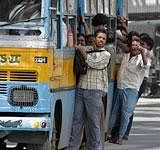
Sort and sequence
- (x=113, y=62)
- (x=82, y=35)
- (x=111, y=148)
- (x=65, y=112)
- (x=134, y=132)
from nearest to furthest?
(x=65, y=112) < (x=82, y=35) < (x=113, y=62) < (x=111, y=148) < (x=134, y=132)

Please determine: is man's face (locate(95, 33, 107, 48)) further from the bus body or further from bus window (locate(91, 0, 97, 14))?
the bus body

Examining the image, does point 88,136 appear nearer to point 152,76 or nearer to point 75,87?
point 75,87

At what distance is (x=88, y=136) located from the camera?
12.4m

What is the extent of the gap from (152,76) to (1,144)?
1094 inches

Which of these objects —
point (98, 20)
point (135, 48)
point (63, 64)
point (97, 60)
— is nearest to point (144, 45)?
point (135, 48)

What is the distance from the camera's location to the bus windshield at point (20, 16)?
10570 millimetres

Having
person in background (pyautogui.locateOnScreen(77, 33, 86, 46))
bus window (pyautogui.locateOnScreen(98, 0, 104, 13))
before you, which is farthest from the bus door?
bus window (pyautogui.locateOnScreen(98, 0, 104, 13))

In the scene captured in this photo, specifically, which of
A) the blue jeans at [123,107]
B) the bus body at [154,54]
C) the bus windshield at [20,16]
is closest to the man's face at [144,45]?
the blue jeans at [123,107]

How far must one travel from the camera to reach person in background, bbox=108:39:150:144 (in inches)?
568

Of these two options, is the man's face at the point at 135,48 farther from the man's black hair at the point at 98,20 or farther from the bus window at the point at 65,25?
the bus window at the point at 65,25

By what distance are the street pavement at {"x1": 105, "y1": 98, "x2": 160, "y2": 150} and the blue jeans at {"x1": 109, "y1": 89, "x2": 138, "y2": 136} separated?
3.19 ft

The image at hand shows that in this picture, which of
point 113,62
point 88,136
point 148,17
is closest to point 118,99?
point 113,62

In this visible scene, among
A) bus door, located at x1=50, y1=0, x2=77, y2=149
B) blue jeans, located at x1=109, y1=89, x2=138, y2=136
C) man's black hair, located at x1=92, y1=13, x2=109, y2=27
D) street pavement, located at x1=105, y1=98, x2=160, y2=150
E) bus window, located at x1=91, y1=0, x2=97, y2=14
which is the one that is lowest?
street pavement, located at x1=105, y1=98, x2=160, y2=150

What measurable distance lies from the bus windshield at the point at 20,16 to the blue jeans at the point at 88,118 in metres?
1.84
